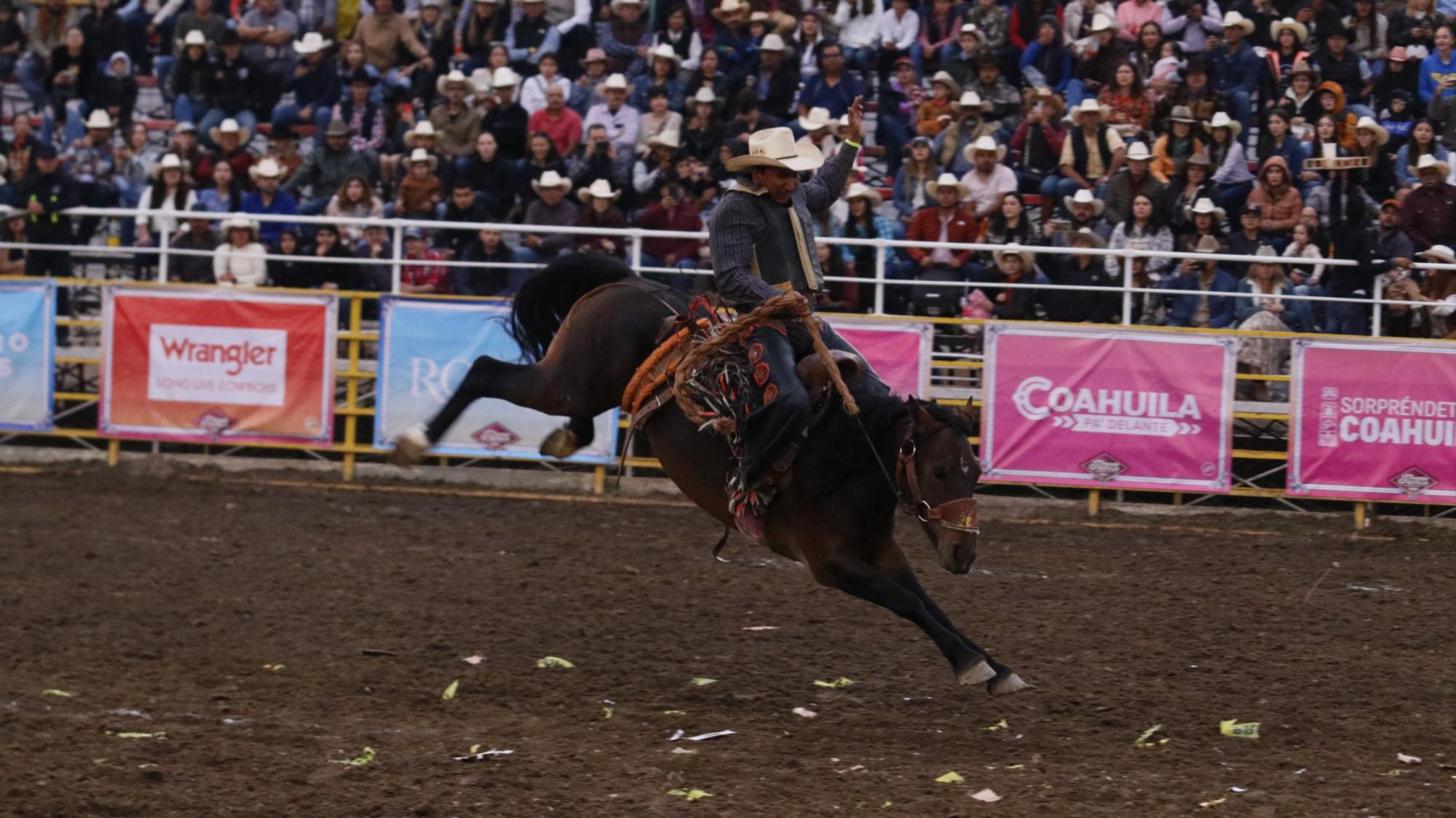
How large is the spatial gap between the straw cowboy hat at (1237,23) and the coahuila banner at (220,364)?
7.48 m

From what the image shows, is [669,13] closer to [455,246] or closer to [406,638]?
[455,246]

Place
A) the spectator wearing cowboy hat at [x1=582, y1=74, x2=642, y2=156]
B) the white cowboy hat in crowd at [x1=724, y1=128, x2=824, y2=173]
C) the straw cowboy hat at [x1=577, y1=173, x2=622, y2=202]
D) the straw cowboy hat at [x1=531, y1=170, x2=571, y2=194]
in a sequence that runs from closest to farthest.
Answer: the white cowboy hat in crowd at [x1=724, y1=128, x2=824, y2=173] < the straw cowboy hat at [x1=577, y1=173, x2=622, y2=202] < the straw cowboy hat at [x1=531, y1=170, x2=571, y2=194] < the spectator wearing cowboy hat at [x1=582, y1=74, x2=642, y2=156]

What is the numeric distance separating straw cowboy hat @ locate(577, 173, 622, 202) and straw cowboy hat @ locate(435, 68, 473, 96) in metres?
2.09

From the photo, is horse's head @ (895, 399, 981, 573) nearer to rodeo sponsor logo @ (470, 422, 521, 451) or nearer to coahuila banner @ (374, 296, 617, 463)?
coahuila banner @ (374, 296, 617, 463)

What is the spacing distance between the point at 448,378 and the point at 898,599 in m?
6.10

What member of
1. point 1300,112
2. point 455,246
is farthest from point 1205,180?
point 455,246

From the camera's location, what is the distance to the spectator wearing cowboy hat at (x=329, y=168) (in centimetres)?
1499

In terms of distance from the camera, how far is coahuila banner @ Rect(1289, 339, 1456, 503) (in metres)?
11.0

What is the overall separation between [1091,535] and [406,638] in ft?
16.1

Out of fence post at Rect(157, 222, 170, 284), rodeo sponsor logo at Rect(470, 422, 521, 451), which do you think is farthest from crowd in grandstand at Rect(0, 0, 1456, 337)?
rodeo sponsor logo at Rect(470, 422, 521, 451)

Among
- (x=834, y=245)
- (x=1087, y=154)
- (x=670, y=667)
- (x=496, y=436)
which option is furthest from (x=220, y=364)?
(x=1087, y=154)

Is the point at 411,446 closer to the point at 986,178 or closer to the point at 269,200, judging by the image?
the point at 986,178

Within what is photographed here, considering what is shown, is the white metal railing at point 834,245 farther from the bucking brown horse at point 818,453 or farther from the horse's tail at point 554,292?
the bucking brown horse at point 818,453

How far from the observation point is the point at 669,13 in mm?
16172
